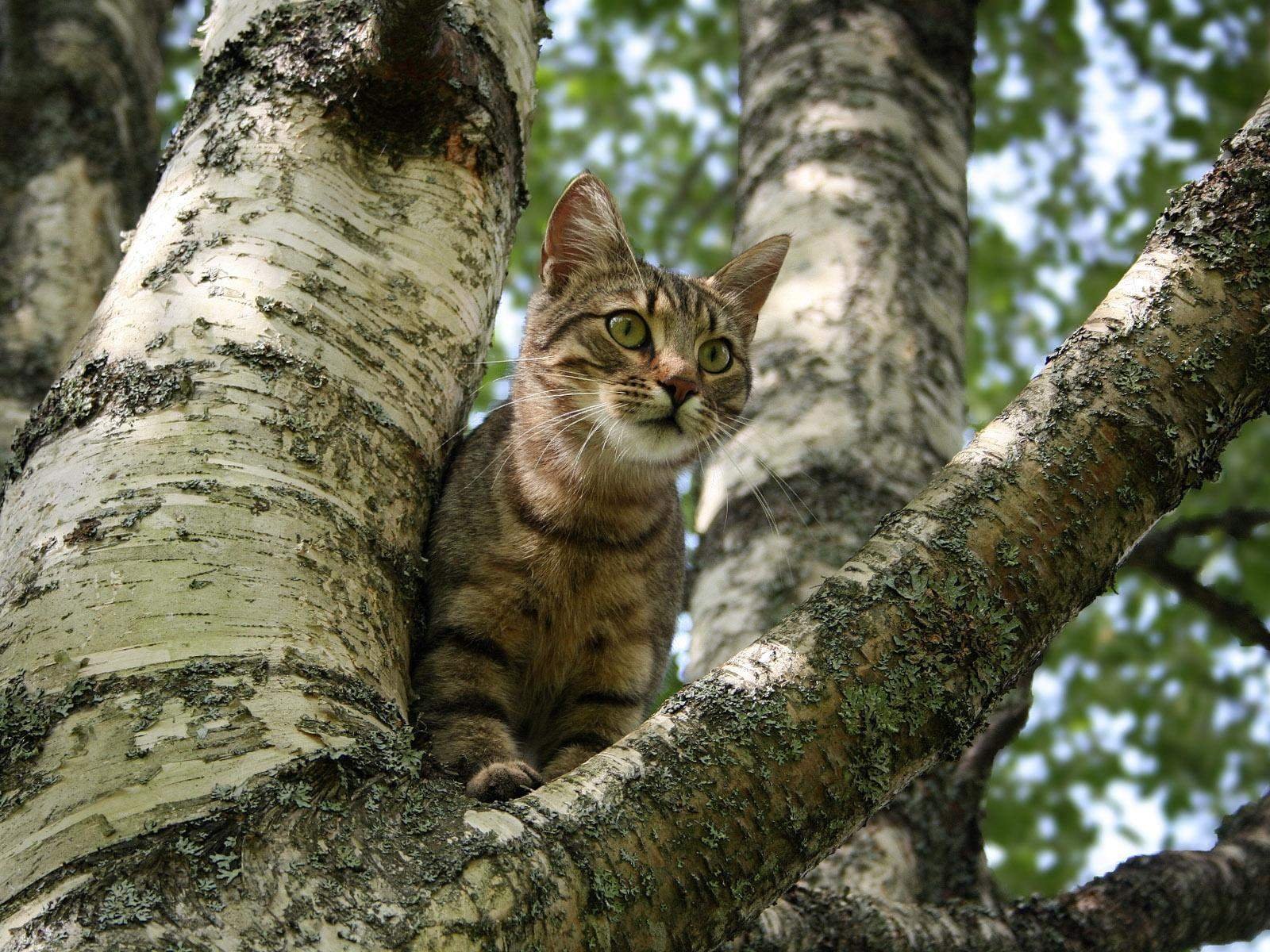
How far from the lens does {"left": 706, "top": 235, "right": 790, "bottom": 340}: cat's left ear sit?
3664 millimetres

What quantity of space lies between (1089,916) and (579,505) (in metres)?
1.65

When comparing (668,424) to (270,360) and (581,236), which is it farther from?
(270,360)

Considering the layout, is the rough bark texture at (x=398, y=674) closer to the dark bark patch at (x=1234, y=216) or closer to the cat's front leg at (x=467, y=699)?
the dark bark patch at (x=1234, y=216)

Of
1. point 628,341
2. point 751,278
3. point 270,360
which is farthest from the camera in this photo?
point 751,278

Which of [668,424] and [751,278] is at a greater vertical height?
[751,278]

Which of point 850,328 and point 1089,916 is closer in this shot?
point 1089,916

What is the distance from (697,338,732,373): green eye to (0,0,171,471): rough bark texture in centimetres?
193

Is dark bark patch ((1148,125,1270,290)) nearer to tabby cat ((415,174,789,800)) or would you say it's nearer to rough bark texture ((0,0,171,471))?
tabby cat ((415,174,789,800))

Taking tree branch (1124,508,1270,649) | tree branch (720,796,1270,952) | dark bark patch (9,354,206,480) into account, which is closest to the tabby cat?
tree branch (720,796,1270,952)

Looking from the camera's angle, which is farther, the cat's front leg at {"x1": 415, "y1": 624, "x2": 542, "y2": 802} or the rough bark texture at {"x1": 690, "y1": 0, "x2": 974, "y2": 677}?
the rough bark texture at {"x1": 690, "y1": 0, "x2": 974, "y2": 677}

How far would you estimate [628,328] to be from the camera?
350 centimetres

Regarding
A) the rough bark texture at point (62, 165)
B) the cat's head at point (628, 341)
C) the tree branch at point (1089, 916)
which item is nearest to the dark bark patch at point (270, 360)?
the cat's head at point (628, 341)

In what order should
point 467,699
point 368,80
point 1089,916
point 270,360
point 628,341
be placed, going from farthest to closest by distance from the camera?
1. point 628,341
2. point 467,699
3. point 1089,916
4. point 368,80
5. point 270,360

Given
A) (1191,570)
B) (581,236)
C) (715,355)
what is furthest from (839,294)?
(1191,570)
